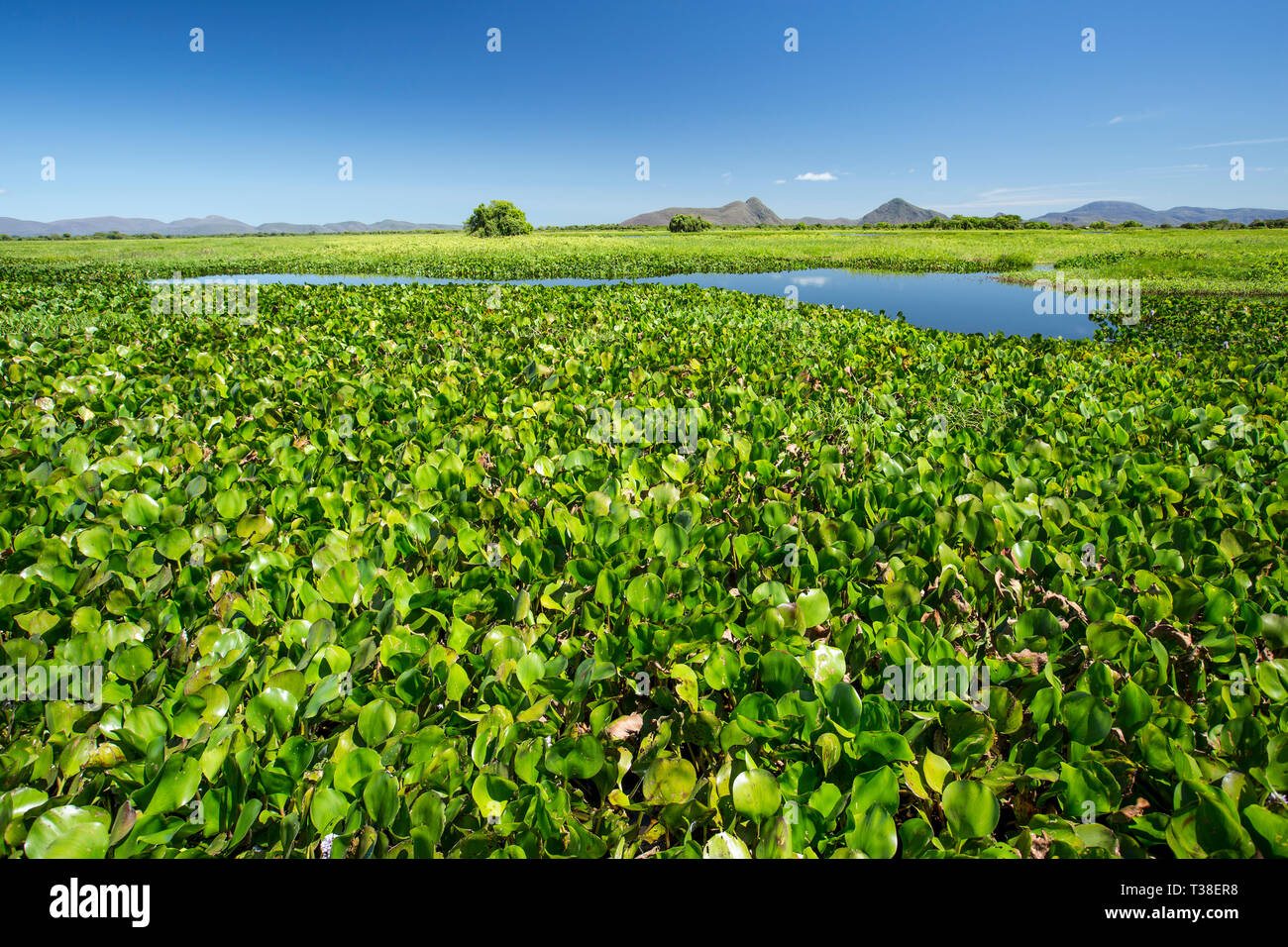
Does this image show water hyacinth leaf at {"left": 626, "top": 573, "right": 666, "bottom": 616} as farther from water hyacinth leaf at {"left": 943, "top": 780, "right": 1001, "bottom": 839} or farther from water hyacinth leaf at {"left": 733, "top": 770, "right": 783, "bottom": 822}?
water hyacinth leaf at {"left": 943, "top": 780, "right": 1001, "bottom": 839}

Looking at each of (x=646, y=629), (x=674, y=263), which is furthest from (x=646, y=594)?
(x=674, y=263)

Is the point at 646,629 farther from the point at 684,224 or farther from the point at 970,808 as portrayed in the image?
the point at 684,224

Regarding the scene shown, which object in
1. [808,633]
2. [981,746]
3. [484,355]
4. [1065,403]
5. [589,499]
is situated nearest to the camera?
[981,746]

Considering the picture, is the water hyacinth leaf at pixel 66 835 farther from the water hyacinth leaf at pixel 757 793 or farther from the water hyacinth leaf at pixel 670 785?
the water hyacinth leaf at pixel 757 793

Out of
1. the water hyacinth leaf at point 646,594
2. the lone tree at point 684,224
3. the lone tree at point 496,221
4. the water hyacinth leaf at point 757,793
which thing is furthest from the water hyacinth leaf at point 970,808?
the lone tree at point 684,224

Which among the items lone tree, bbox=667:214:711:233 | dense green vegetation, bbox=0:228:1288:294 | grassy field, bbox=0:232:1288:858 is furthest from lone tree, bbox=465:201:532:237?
grassy field, bbox=0:232:1288:858

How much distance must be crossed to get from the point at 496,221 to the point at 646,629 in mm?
74479

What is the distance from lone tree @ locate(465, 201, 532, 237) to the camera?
69000 mm

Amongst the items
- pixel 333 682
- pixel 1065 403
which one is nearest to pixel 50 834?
pixel 333 682

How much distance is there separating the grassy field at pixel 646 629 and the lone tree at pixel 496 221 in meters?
69.9

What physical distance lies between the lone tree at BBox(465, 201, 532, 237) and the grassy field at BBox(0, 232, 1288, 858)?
69880 millimetres

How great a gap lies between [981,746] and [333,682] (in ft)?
6.01

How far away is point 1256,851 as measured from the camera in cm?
140
